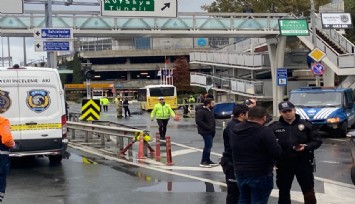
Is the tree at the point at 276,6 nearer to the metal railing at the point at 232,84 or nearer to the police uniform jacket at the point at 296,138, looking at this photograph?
the metal railing at the point at 232,84

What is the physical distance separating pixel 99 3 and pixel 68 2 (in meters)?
2.06

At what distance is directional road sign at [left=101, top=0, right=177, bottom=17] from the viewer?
27.0 m

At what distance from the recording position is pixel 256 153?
251 inches

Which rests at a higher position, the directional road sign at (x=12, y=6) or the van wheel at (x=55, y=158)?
the directional road sign at (x=12, y=6)

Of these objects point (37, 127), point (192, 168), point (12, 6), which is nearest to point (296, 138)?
point (192, 168)

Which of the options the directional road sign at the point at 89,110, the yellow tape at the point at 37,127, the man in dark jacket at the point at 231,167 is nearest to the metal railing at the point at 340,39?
the directional road sign at the point at 89,110

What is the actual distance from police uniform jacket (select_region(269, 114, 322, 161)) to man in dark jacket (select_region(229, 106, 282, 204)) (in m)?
0.97

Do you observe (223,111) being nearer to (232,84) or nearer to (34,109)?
(232,84)

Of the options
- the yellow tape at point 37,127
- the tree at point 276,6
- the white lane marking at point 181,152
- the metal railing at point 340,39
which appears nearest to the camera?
the yellow tape at point 37,127

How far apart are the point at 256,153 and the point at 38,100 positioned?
832cm

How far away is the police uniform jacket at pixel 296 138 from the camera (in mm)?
7348

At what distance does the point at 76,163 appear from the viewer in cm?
1474

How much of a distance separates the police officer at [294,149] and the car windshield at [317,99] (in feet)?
46.7

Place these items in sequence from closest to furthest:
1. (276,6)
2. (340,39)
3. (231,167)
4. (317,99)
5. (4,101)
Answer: (231,167) → (4,101) → (317,99) → (340,39) → (276,6)
